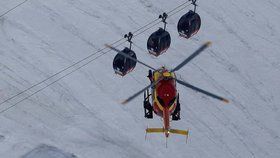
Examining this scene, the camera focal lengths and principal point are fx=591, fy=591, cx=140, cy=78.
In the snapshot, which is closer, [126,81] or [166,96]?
[166,96]

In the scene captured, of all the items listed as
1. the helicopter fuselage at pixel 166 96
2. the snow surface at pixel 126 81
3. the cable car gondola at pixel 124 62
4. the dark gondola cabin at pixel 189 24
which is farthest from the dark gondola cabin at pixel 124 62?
the snow surface at pixel 126 81

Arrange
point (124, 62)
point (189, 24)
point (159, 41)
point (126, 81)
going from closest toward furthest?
point (124, 62)
point (159, 41)
point (189, 24)
point (126, 81)

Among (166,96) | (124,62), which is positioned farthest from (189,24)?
(166,96)

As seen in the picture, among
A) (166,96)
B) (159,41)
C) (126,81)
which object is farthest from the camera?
(126,81)

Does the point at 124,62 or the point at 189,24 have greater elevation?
the point at 189,24

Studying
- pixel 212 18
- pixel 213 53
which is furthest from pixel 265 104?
pixel 212 18

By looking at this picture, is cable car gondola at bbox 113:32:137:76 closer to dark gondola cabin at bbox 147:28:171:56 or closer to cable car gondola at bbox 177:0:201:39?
dark gondola cabin at bbox 147:28:171:56

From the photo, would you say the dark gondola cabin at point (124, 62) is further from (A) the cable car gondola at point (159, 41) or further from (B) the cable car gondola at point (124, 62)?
(A) the cable car gondola at point (159, 41)

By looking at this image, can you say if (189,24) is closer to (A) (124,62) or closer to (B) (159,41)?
(B) (159,41)

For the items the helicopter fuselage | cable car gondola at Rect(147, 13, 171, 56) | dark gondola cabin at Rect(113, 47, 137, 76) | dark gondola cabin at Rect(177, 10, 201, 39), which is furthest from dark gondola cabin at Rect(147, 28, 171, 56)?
the helicopter fuselage

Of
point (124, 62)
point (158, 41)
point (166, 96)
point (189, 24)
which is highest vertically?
point (189, 24)
